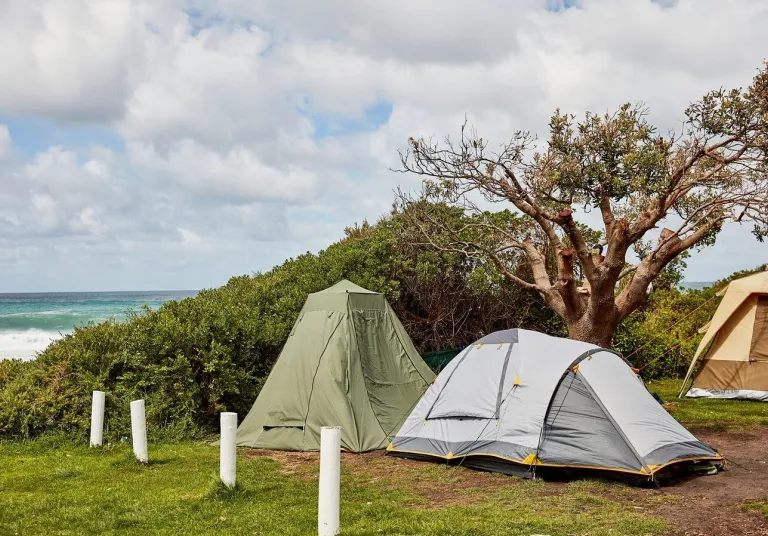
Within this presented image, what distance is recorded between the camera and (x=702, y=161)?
43.1 ft

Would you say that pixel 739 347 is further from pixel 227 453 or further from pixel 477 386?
pixel 227 453

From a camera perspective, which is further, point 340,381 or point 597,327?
point 597,327

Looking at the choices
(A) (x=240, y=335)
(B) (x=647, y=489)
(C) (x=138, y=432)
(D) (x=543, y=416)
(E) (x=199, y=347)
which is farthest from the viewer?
(A) (x=240, y=335)

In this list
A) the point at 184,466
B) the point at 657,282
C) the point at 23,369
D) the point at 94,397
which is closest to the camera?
the point at 184,466

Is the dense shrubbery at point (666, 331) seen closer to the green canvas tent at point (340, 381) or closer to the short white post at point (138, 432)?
the green canvas tent at point (340, 381)

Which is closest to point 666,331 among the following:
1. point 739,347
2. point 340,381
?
point 739,347

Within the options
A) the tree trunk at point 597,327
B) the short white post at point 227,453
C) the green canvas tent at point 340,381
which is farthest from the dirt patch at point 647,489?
the tree trunk at point 597,327

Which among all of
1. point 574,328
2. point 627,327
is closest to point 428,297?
point 574,328

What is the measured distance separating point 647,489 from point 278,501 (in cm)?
403

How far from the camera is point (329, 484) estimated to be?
6074 millimetres

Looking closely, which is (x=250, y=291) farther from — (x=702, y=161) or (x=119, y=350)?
(x=702, y=161)

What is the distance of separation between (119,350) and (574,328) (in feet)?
27.1

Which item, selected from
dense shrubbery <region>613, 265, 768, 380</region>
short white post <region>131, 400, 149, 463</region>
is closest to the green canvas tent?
short white post <region>131, 400, 149, 463</region>

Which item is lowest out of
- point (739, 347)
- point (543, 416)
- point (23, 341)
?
point (543, 416)
